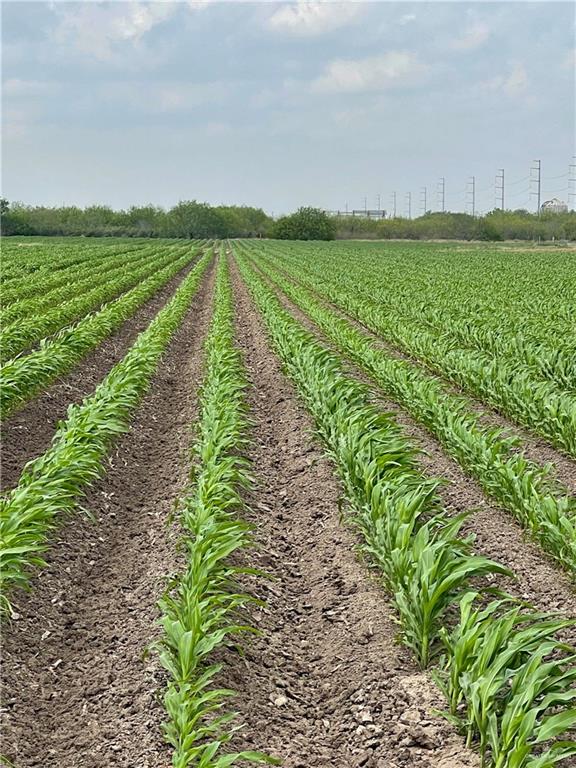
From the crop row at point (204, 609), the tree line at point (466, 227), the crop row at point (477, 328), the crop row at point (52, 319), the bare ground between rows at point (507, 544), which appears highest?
the tree line at point (466, 227)

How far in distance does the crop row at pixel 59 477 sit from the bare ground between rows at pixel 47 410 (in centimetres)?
56

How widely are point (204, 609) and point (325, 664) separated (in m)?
0.74

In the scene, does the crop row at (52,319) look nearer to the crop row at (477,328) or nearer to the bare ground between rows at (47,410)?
the bare ground between rows at (47,410)

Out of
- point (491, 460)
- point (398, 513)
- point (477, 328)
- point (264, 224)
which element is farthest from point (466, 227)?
point (398, 513)

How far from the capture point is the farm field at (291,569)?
142 inches

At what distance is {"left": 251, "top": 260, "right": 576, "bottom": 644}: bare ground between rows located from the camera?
16.2ft

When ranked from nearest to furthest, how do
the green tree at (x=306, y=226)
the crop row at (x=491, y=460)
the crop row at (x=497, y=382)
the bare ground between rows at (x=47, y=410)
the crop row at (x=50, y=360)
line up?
the crop row at (x=491, y=460), the bare ground between rows at (x=47, y=410), the crop row at (x=497, y=382), the crop row at (x=50, y=360), the green tree at (x=306, y=226)

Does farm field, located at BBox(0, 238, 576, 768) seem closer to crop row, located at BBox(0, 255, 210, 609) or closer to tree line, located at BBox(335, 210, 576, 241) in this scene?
crop row, located at BBox(0, 255, 210, 609)

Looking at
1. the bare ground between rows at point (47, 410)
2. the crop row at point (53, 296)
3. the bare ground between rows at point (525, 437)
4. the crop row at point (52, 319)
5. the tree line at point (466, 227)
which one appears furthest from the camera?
the tree line at point (466, 227)

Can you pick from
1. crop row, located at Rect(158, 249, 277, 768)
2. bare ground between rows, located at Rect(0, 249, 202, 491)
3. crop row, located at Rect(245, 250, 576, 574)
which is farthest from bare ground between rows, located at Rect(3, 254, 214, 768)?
crop row, located at Rect(245, 250, 576, 574)

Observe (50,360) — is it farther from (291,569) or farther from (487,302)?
(487,302)

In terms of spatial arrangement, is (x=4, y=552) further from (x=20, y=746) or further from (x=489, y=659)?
(x=489, y=659)

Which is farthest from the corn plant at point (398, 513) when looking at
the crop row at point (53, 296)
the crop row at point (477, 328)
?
the crop row at point (53, 296)

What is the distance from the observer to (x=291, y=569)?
5.71m
